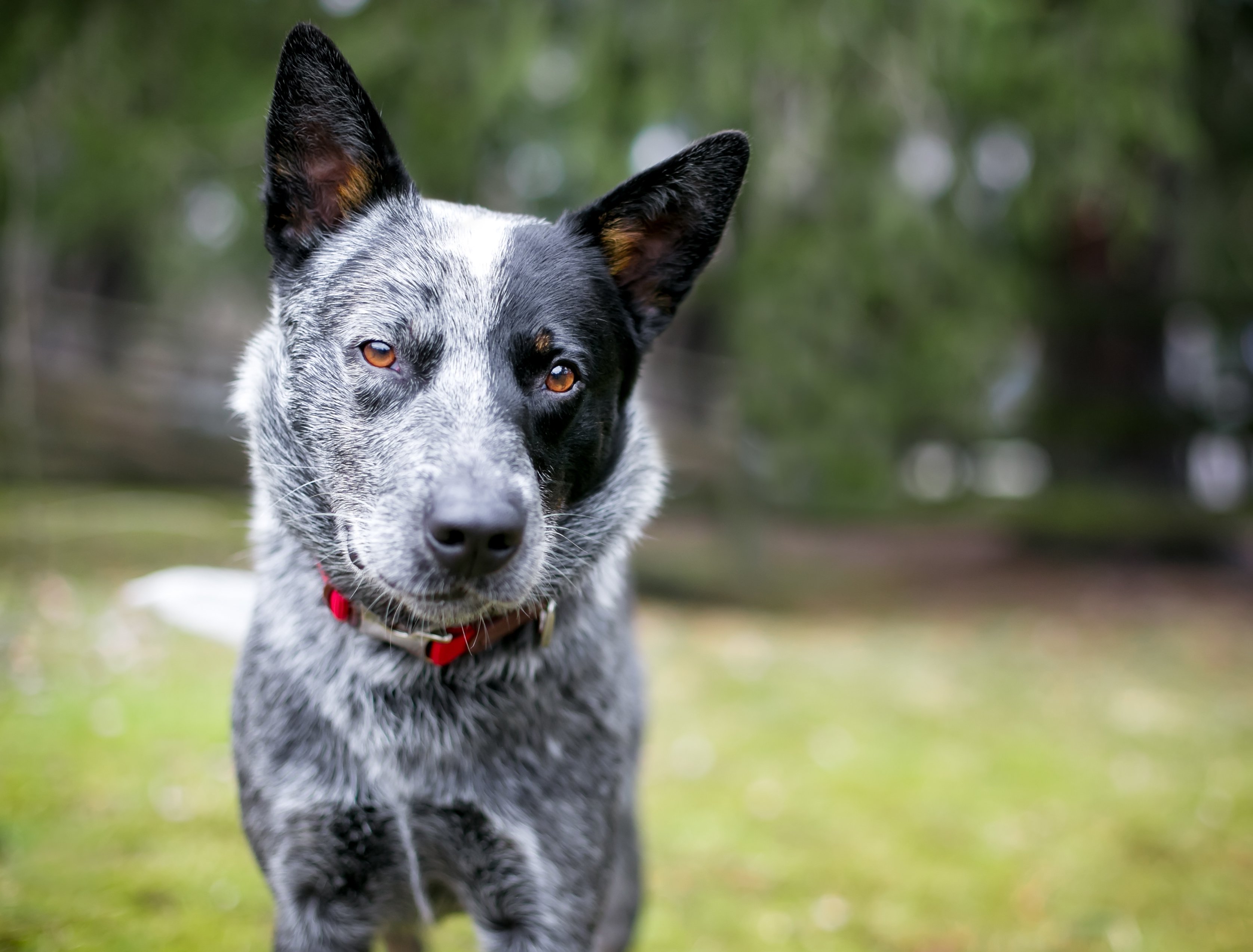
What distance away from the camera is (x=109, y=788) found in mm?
3895

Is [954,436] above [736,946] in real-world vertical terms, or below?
above

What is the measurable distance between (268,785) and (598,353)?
1270 mm

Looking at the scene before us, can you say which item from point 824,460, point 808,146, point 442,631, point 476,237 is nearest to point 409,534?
point 442,631

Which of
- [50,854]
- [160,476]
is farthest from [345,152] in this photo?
[160,476]

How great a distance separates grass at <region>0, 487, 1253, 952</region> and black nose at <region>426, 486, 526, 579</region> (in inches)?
76.1

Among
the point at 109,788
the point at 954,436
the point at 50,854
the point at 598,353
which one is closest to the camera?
the point at 598,353

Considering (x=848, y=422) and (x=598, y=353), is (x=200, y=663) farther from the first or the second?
(x=848, y=422)

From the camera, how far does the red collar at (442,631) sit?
2217 millimetres

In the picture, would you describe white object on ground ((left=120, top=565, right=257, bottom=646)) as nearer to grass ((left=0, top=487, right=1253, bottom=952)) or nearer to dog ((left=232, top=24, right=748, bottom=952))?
grass ((left=0, top=487, right=1253, bottom=952))

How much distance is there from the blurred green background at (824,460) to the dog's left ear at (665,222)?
7.56 ft

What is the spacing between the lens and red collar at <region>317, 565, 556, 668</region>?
2.22 m

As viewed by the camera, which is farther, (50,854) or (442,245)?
(50,854)

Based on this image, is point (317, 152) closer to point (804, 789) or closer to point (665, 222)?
point (665, 222)

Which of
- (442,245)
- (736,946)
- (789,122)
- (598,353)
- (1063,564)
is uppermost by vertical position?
(789,122)
